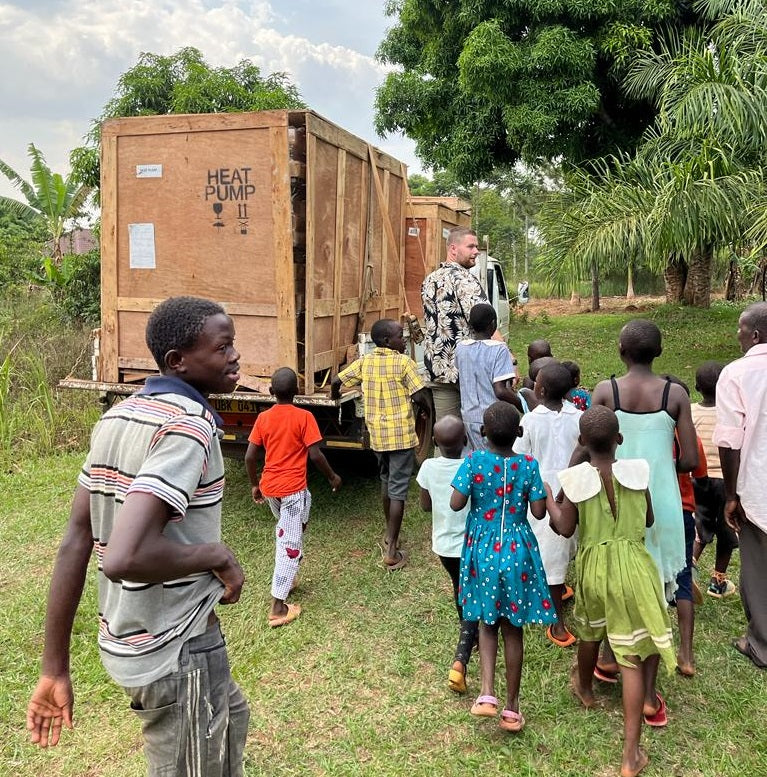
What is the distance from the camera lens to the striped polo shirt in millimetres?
1520

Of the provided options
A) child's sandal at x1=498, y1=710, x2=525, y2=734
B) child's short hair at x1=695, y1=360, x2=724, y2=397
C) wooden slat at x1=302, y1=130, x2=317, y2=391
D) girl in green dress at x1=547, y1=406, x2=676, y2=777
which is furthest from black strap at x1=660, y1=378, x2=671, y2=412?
wooden slat at x1=302, y1=130, x2=317, y2=391

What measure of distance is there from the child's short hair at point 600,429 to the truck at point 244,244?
219 cm

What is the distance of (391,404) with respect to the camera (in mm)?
4391

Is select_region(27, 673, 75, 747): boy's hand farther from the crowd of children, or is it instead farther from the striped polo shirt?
the crowd of children

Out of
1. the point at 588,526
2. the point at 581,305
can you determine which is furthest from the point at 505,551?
the point at 581,305

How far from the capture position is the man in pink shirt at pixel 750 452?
3055 mm

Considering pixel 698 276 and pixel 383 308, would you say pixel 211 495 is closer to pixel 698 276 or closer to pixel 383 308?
pixel 383 308

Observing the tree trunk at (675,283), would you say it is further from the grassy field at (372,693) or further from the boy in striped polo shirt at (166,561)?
the boy in striped polo shirt at (166,561)

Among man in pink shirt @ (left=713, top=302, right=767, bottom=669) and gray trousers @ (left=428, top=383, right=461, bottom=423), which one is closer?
man in pink shirt @ (left=713, top=302, right=767, bottom=669)

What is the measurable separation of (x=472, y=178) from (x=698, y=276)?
234 inches

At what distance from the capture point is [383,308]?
5.93m

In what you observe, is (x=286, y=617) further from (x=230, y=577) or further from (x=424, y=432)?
(x=424, y=432)

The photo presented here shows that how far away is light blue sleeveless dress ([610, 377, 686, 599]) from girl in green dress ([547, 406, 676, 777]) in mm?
235

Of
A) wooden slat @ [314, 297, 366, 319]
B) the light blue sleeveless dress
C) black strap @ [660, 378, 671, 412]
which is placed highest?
wooden slat @ [314, 297, 366, 319]
